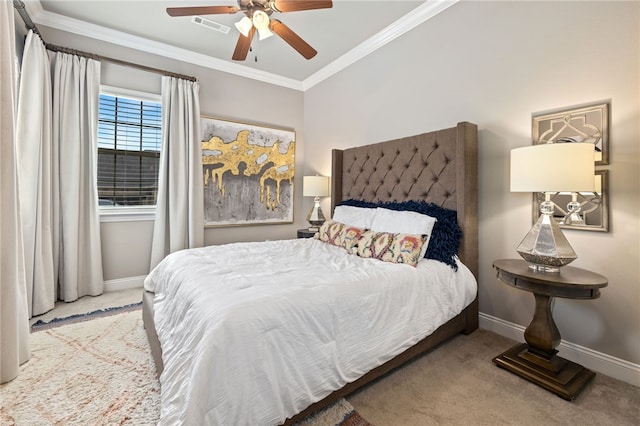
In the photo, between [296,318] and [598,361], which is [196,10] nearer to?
[296,318]

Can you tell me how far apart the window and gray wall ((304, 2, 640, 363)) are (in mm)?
2734

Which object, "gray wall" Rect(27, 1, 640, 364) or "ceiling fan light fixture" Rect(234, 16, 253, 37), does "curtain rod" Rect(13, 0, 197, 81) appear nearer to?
"gray wall" Rect(27, 1, 640, 364)

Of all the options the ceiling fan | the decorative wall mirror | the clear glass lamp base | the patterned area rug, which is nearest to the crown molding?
the ceiling fan

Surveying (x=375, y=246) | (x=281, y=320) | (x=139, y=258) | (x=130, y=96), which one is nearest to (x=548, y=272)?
(x=375, y=246)

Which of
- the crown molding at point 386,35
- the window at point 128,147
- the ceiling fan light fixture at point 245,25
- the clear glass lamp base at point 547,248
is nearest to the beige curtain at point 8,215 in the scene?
the ceiling fan light fixture at point 245,25

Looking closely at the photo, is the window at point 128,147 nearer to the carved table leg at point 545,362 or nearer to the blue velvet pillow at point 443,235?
the blue velvet pillow at point 443,235

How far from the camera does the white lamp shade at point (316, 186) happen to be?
3.83m

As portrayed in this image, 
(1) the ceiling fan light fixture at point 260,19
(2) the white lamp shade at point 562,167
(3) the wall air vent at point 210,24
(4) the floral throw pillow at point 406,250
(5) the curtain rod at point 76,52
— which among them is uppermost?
(3) the wall air vent at point 210,24

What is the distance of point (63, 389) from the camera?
1.59m

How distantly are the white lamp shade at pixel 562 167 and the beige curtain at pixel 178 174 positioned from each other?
11.0 feet

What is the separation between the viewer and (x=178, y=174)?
3447mm

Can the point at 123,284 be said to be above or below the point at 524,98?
below

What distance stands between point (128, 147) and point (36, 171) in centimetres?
94

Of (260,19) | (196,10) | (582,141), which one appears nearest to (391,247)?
(582,141)
